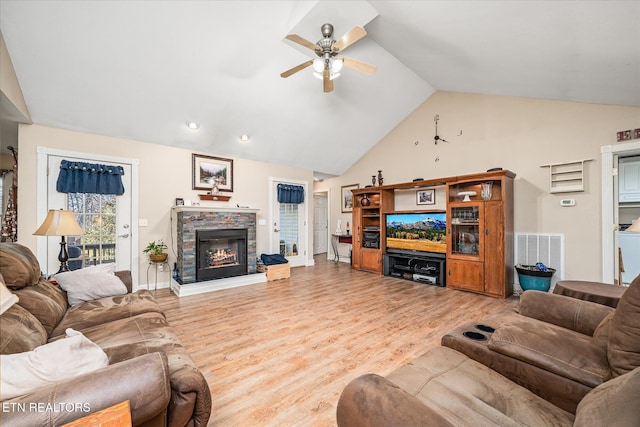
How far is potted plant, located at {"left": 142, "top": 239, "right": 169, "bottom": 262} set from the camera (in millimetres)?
4289

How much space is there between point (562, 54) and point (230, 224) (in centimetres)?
513

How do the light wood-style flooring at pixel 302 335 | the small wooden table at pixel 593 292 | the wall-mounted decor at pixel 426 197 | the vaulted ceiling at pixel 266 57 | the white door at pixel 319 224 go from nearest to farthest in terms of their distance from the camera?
the light wood-style flooring at pixel 302 335 → the small wooden table at pixel 593 292 → the vaulted ceiling at pixel 266 57 → the wall-mounted decor at pixel 426 197 → the white door at pixel 319 224

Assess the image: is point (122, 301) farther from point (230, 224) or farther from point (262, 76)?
point (262, 76)

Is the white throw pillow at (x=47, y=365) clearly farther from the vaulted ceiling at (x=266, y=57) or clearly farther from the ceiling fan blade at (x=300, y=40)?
the vaulted ceiling at (x=266, y=57)

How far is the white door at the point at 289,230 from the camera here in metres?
6.08

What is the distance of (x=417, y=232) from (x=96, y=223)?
18.5 ft

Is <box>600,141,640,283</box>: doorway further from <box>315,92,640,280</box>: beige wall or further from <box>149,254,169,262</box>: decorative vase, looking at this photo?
<box>149,254,169,262</box>: decorative vase

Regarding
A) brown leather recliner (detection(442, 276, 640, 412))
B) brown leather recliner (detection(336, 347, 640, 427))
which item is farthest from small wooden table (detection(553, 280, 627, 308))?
brown leather recliner (detection(336, 347, 640, 427))

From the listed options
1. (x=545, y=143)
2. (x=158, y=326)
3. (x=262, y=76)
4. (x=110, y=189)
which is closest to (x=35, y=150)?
(x=110, y=189)

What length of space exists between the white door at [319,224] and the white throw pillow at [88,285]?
6348 millimetres

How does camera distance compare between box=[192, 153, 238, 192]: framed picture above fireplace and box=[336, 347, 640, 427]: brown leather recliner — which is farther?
box=[192, 153, 238, 192]: framed picture above fireplace

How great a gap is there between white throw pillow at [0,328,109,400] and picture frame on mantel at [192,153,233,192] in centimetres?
431

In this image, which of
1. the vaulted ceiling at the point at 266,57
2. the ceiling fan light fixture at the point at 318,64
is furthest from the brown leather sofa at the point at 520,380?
the ceiling fan light fixture at the point at 318,64

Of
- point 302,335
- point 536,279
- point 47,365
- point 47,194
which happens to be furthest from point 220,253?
point 536,279
